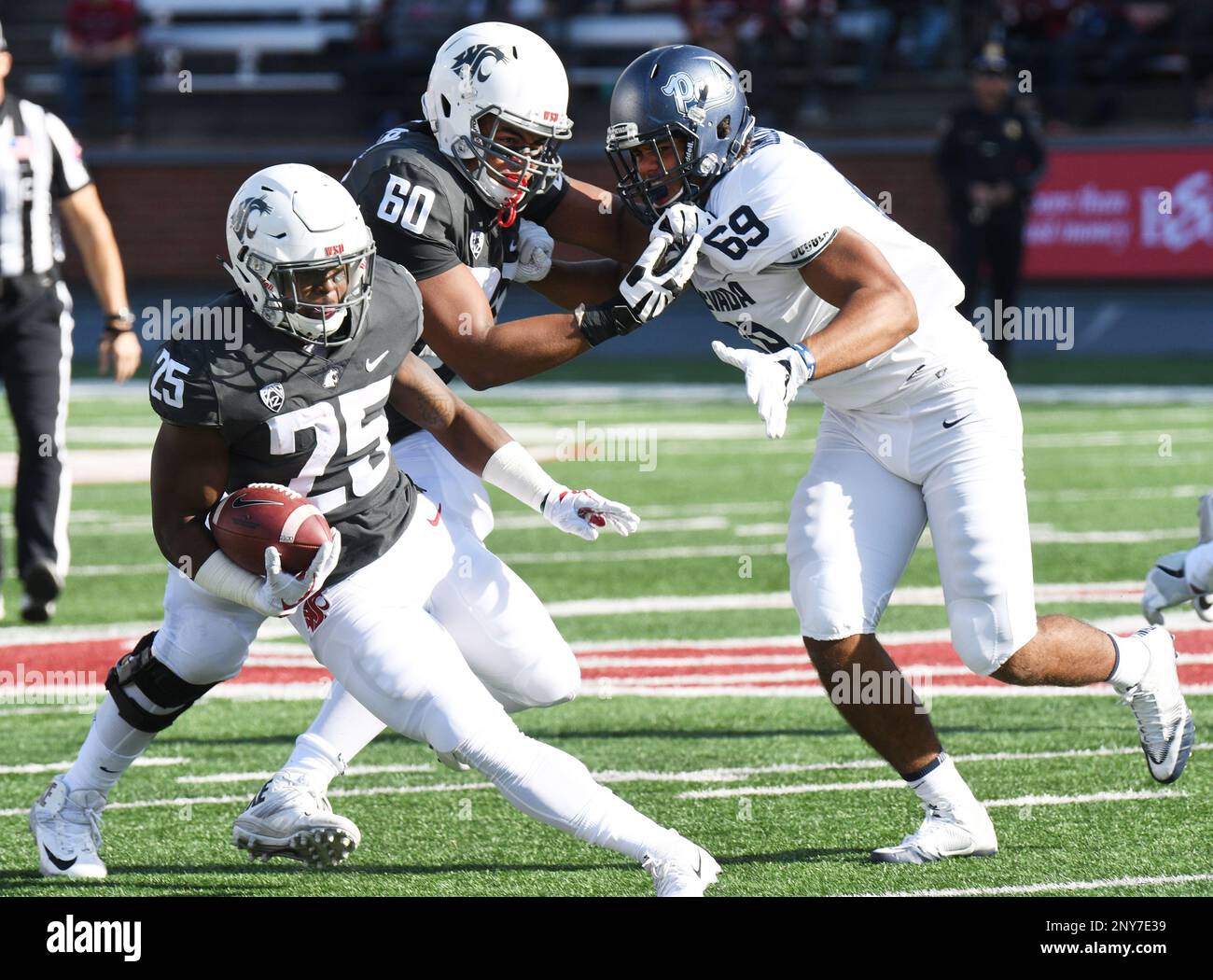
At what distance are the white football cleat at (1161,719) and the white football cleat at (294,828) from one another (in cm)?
175

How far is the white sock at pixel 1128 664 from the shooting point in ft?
14.6

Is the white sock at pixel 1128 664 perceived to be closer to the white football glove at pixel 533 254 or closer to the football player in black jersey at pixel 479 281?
the football player in black jersey at pixel 479 281

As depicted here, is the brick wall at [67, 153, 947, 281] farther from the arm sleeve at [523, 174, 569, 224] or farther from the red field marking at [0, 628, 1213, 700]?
the arm sleeve at [523, 174, 569, 224]

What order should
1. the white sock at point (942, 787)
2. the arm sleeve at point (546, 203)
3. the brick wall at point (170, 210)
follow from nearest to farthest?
the white sock at point (942, 787) → the arm sleeve at point (546, 203) → the brick wall at point (170, 210)

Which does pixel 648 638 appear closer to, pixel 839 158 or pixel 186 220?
pixel 839 158

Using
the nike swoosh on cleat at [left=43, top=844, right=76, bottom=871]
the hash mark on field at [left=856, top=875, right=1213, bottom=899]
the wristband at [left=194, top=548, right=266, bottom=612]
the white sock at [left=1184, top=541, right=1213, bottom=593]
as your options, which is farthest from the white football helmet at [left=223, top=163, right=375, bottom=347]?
the white sock at [left=1184, top=541, right=1213, bottom=593]

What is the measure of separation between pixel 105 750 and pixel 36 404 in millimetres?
3195

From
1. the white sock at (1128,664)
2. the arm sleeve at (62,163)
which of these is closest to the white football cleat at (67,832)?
the white sock at (1128,664)

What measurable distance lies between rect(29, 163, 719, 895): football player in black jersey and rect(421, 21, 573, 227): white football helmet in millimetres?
482

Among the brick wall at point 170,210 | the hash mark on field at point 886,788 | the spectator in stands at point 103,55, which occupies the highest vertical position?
the hash mark on field at point 886,788

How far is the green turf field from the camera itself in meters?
4.03

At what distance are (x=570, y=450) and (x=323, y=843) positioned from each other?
7.69m

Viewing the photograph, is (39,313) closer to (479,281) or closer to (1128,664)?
(479,281)

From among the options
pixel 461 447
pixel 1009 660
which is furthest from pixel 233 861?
pixel 1009 660
